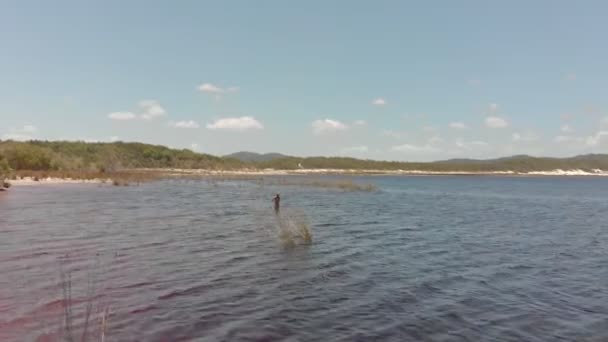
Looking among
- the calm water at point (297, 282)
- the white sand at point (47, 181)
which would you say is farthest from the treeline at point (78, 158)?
the calm water at point (297, 282)

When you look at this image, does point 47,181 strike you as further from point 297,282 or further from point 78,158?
point 297,282

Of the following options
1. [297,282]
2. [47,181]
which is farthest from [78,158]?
[297,282]

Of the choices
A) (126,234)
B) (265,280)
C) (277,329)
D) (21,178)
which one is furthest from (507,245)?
(21,178)

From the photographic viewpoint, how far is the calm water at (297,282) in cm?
1151

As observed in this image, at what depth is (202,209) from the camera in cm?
4212

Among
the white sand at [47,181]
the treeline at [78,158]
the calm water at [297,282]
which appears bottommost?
the calm water at [297,282]

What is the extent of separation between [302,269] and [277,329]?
6.85 m

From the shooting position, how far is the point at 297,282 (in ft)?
53.0

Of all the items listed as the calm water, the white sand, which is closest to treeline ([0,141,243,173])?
the white sand

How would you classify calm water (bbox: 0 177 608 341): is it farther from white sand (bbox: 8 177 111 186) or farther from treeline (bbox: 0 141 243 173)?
treeline (bbox: 0 141 243 173)

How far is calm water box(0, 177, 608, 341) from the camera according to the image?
37.8 ft

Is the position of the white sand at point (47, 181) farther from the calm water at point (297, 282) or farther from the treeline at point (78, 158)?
the calm water at point (297, 282)

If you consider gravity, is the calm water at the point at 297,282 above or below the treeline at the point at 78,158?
below

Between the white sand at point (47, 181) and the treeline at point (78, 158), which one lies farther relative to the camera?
the treeline at point (78, 158)
